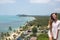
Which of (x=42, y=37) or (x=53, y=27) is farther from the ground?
(x=53, y=27)

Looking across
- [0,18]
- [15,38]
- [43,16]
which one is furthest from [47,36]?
[0,18]

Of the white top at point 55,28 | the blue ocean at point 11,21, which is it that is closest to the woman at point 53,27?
the white top at point 55,28

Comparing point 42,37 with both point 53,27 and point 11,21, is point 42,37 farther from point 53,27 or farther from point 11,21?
point 11,21

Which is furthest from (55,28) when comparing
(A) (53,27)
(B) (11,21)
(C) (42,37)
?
(B) (11,21)

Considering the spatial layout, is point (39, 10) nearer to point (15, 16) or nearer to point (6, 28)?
point (15, 16)

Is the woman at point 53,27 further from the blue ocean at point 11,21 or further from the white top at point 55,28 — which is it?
the blue ocean at point 11,21

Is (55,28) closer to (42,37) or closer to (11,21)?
(42,37)
